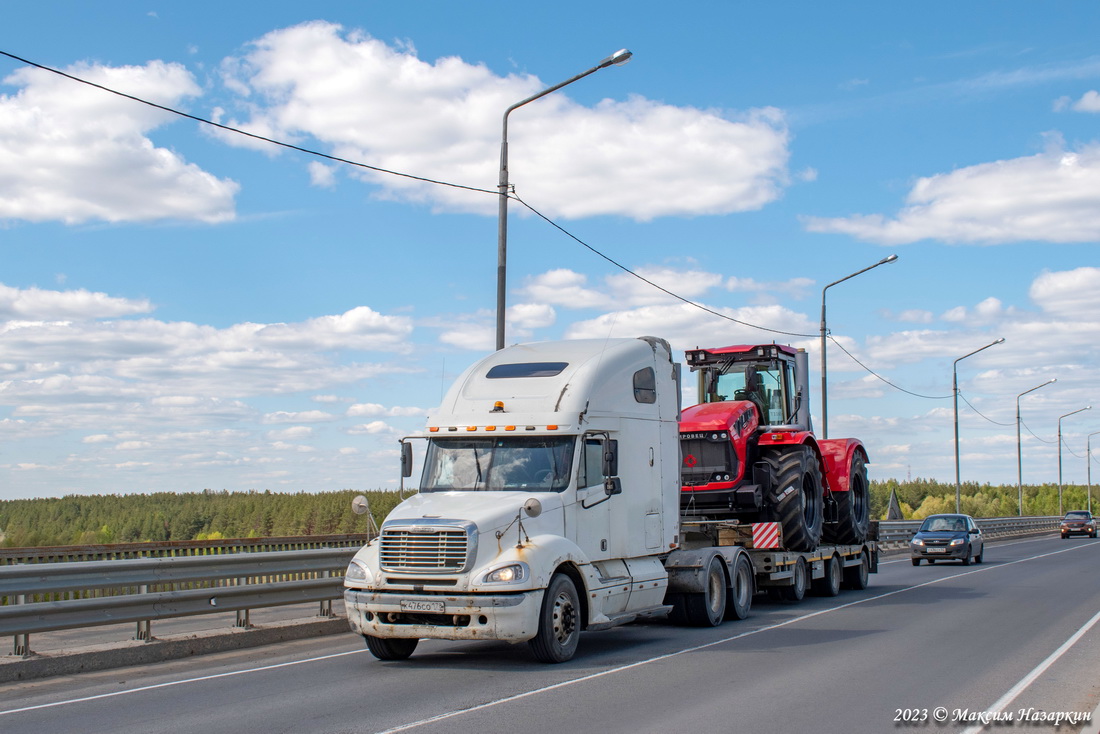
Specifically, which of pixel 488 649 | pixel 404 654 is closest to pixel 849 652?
pixel 488 649

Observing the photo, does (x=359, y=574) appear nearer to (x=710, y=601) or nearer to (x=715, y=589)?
(x=710, y=601)

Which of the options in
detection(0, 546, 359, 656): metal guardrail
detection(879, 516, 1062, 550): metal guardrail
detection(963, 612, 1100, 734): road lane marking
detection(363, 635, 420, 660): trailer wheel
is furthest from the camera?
detection(879, 516, 1062, 550): metal guardrail

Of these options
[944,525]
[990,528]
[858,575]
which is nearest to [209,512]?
[990,528]

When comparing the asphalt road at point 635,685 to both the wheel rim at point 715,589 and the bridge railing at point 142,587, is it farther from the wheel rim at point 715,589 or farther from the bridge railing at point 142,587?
the bridge railing at point 142,587

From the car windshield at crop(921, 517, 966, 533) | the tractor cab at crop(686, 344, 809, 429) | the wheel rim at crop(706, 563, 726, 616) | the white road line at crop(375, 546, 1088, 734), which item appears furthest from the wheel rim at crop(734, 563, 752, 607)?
the car windshield at crop(921, 517, 966, 533)

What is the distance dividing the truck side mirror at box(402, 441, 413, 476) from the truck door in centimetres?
196

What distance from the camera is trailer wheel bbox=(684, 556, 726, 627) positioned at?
46.4 feet

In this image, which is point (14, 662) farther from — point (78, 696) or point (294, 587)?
point (294, 587)

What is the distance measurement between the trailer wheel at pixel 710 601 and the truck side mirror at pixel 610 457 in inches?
116

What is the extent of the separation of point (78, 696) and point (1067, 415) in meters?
68.3

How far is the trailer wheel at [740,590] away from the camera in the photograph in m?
15.1

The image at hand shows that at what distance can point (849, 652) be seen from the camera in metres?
11.8

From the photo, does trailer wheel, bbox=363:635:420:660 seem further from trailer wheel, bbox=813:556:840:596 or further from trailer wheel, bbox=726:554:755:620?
trailer wheel, bbox=813:556:840:596

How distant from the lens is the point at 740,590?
50.8 ft
